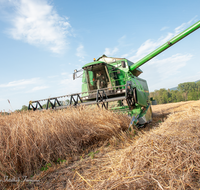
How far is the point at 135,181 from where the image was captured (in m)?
1.60

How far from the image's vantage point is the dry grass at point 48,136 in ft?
8.75

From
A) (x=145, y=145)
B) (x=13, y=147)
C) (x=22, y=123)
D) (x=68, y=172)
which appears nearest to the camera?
(x=145, y=145)

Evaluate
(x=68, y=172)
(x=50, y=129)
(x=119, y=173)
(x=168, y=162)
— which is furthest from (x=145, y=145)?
(x=50, y=129)

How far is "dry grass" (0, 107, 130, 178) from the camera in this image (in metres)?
2.67

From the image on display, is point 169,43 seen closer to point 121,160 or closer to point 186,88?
point 121,160

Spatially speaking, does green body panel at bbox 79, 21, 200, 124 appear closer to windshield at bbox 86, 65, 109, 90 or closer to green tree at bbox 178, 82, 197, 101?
windshield at bbox 86, 65, 109, 90

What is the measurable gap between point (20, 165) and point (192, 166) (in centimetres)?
270

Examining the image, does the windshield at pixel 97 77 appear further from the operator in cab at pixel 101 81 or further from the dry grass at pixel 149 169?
the dry grass at pixel 149 169

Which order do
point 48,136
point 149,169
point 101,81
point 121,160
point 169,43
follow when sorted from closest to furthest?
1. point 149,169
2. point 121,160
3. point 48,136
4. point 101,81
5. point 169,43

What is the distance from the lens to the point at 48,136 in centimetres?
322

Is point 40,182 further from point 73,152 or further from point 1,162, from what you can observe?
point 73,152

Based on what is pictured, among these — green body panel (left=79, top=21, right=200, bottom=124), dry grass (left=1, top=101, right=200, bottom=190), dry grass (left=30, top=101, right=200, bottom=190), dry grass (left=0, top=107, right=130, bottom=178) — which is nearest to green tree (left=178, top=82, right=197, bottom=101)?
green body panel (left=79, top=21, right=200, bottom=124)

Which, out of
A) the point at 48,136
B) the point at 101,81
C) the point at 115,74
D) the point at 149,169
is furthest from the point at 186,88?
the point at 149,169

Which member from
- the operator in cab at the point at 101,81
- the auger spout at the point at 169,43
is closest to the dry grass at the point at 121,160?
the operator in cab at the point at 101,81
